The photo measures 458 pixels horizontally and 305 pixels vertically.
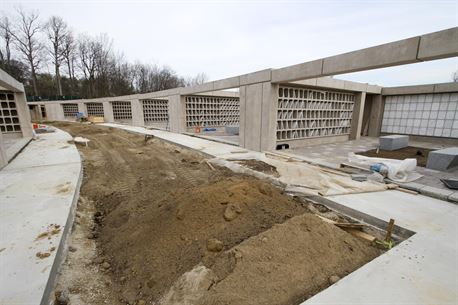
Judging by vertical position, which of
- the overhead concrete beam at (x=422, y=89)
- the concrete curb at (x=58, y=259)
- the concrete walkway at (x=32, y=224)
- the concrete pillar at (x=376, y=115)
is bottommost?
the concrete curb at (x=58, y=259)

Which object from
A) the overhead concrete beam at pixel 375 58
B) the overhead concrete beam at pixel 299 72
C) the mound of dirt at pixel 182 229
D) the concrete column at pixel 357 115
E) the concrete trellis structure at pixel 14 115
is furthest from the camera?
the concrete column at pixel 357 115

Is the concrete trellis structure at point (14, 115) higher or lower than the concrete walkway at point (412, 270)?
higher

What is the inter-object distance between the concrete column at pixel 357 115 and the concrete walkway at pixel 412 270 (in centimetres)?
912

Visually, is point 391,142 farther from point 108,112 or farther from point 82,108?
point 82,108

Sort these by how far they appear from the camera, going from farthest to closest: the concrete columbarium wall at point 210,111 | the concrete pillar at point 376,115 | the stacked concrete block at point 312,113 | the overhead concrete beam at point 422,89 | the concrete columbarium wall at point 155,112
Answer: the concrete columbarium wall at point 155,112 → the concrete columbarium wall at point 210,111 → the concrete pillar at point 376,115 → the overhead concrete beam at point 422,89 → the stacked concrete block at point 312,113

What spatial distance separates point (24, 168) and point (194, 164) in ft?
15.6

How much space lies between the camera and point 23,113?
9.95m

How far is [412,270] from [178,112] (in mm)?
13629

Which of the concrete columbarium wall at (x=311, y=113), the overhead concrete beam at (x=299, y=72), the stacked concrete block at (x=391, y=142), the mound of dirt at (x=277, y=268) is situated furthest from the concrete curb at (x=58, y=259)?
the stacked concrete block at (x=391, y=142)

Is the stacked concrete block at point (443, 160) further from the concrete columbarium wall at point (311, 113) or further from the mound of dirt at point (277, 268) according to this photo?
the mound of dirt at point (277, 268)

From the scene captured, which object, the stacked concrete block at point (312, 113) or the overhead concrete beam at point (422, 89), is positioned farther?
the overhead concrete beam at point (422, 89)

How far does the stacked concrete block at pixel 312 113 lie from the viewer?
856cm

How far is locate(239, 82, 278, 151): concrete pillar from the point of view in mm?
7797

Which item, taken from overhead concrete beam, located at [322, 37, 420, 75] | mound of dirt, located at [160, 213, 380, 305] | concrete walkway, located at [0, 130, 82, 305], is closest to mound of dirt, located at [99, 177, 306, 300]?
mound of dirt, located at [160, 213, 380, 305]
